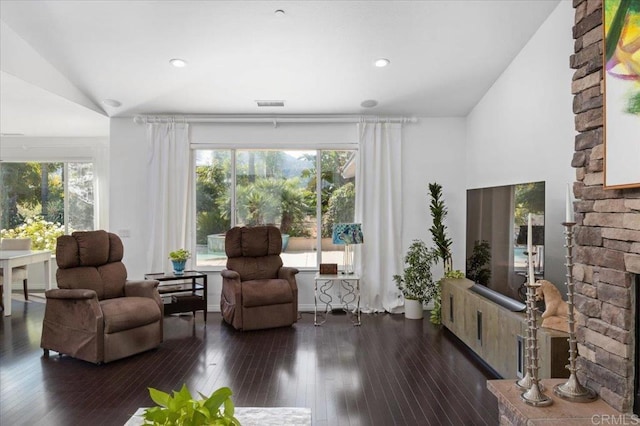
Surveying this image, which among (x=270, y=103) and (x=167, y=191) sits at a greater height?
(x=270, y=103)

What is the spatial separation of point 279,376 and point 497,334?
5.77 ft

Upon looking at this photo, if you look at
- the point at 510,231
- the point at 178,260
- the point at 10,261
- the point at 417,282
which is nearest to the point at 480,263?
the point at 510,231

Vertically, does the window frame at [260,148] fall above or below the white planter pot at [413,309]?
above

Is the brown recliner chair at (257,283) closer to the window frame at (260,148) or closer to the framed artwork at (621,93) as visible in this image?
the window frame at (260,148)

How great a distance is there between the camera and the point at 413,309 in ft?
17.4

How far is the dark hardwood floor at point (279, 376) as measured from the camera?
2.83 m

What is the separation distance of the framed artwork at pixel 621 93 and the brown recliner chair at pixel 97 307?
12.4 feet

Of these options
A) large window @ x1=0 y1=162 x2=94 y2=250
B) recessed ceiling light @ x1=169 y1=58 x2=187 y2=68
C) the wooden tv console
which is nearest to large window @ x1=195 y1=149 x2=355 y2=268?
recessed ceiling light @ x1=169 y1=58 x2=187 y2=68

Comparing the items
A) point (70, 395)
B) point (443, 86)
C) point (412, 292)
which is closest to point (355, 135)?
point (443, 86)

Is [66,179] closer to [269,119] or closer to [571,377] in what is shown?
[269,119]

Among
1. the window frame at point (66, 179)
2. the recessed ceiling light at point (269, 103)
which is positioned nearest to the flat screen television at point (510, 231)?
the recessed ceiling light at point (269, 103)

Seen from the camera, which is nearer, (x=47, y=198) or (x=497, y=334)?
(x=497, y=334)

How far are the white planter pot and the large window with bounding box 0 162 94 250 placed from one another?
17.1ft

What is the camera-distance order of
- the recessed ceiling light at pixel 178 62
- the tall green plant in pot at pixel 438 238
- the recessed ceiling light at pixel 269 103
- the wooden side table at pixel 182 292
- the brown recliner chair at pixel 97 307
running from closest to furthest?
the brown recliner chair at pixel 97 307 → the recessed ceiling light at pixel 178 62 → the wooden side table at pixel 182 292 → the tall green plant in pot at pixel 438 238 → the recessed ceiling light at pixel 269 103
